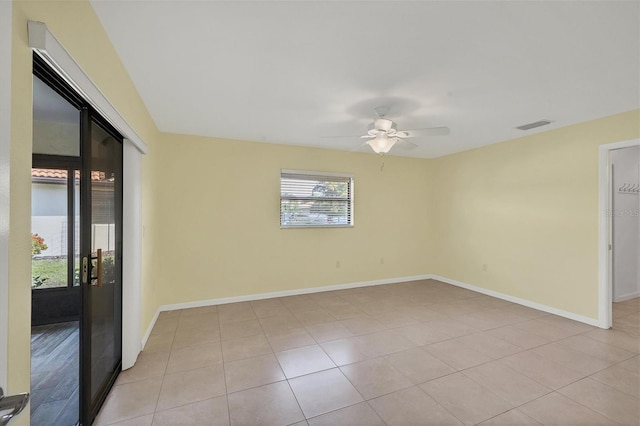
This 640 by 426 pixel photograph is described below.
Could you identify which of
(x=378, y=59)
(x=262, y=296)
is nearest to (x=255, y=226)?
(x=262, y=296)

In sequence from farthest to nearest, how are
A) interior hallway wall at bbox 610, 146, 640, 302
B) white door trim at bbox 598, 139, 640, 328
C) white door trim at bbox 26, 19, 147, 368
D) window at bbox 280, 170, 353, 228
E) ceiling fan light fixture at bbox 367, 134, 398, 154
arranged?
window at bbox 280, 170, 353, 228, interior hallway wall at bbox 610, 146, 640, 302, white door trim at bbox 598, 139, 640, 328, ceiling fan light fixture at bbox 367, 134, 398, 154, white door trim at bbox 26, 19, 147, 368

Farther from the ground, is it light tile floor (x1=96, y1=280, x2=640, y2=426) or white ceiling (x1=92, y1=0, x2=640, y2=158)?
white ceiling (x1=92, y1=0, x2=640, y2=158)

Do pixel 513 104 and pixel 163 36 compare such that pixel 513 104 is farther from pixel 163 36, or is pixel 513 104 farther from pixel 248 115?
pixel 163 36

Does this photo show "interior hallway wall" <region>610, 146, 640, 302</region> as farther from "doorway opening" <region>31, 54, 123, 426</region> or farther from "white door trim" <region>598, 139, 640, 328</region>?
"doorway opening" <region>31, 54, 123, 426</region>

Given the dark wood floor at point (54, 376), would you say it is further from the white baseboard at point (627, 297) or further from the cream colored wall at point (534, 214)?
the white baseboard at point (627, 297)

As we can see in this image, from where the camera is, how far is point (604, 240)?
326 centimetres

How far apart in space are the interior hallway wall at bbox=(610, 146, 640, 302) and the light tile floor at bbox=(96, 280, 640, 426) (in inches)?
32.2

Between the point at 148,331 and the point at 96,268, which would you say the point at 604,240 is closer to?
the point at 96,268

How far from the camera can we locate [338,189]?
4.92 metres

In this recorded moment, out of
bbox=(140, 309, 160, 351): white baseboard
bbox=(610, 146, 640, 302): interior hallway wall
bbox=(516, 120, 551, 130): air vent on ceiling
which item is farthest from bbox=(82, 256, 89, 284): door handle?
bbox=(610, 146, 640, 302): interior hallway wall

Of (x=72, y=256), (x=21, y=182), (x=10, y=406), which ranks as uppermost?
(x=21, y=182)

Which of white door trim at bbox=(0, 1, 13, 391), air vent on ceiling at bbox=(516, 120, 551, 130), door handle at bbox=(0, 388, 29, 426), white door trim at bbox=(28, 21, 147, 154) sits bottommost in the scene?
door handle at bbox=(0, 388, 29, 426)

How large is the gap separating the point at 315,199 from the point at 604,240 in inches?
151

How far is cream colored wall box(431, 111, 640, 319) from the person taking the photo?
3.37m
